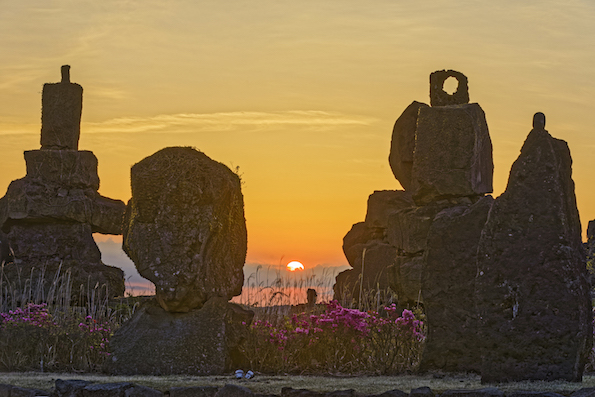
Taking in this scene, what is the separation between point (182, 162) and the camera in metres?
11.9

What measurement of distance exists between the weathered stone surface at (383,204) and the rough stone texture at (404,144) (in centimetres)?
50

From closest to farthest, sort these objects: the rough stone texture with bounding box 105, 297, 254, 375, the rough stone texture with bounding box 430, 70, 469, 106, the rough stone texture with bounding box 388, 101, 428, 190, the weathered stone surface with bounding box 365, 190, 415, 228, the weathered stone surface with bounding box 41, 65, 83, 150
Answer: the rough stone texture with bounding box 105, 297, 254, 375, the rough stone texture with bounding box 430, 70, 469, 106, the weathered stone surface with bounding box 41, 65, 83, 150, the rough stone texture with bounding box 388, 101, 428, 190, the weathered stone surface with bounding box 365, 190, 415, 228

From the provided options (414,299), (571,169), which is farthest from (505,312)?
(414,299)

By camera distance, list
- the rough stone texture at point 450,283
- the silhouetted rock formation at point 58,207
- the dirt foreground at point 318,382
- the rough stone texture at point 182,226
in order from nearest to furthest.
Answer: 1. the dirt foreground at point 318,382
2. the rough stone texture at point 450,283
3. the rough stone texture at point 182,226
4. the silhouetted rock formation at point 58,207

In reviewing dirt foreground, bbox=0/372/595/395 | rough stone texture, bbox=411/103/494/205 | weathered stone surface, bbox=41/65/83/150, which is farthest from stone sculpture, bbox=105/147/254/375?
weathered stone surface, bbox=41/65/83/150

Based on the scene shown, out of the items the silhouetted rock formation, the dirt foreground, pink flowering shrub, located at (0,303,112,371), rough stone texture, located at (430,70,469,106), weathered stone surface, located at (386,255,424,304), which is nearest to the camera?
the dirt foreground

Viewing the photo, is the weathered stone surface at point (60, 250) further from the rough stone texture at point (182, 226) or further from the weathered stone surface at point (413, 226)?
the rough stone texture at point (182, 226)

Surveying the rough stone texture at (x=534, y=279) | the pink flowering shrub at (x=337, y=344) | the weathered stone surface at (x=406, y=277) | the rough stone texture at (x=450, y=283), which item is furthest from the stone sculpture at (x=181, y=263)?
the weathered stone surface at (x=406, y=277)

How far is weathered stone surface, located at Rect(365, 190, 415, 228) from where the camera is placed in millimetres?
18734

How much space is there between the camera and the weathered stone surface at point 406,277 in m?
15.4

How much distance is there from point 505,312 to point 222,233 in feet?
12.3

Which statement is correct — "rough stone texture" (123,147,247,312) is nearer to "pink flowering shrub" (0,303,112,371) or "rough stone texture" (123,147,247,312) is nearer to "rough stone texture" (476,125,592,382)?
"pink flowering shrub" (0,303,112,371)

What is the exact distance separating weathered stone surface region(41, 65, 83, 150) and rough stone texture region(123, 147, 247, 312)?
605cm

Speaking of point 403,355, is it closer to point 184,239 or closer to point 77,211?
point 184,239
